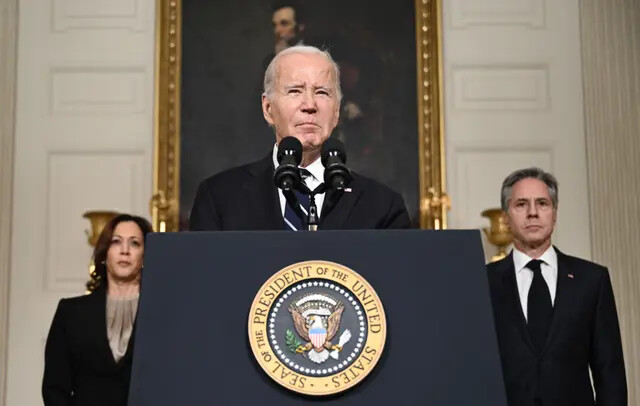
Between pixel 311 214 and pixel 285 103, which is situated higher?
pixel 285 103

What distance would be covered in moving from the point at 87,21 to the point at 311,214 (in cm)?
549

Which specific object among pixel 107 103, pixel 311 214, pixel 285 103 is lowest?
pixel 311 214

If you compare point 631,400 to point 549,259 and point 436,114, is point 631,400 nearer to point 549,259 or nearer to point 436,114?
point 436,114

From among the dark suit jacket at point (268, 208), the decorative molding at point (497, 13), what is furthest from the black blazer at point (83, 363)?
the decorative molding at point (497, 13)

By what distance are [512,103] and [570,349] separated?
3.70 m

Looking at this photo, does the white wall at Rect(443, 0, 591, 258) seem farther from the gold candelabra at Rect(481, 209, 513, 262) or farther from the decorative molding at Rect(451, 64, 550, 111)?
the gold candelabra at Rect(481, 209, 513, 262)

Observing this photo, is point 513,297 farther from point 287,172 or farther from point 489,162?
point 489,162

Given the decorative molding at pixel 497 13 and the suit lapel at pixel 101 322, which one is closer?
the suit lapel at pixel 101 322

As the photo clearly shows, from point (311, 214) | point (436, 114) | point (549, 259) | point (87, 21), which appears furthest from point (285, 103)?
point (87, 21)

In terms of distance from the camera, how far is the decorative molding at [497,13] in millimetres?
7340

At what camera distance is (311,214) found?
2.28m

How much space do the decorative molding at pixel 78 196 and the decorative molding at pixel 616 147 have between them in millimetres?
3160

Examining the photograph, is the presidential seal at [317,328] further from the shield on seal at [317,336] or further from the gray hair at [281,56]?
the gray hair at [281,56]

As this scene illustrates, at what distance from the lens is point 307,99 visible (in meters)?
2.70
